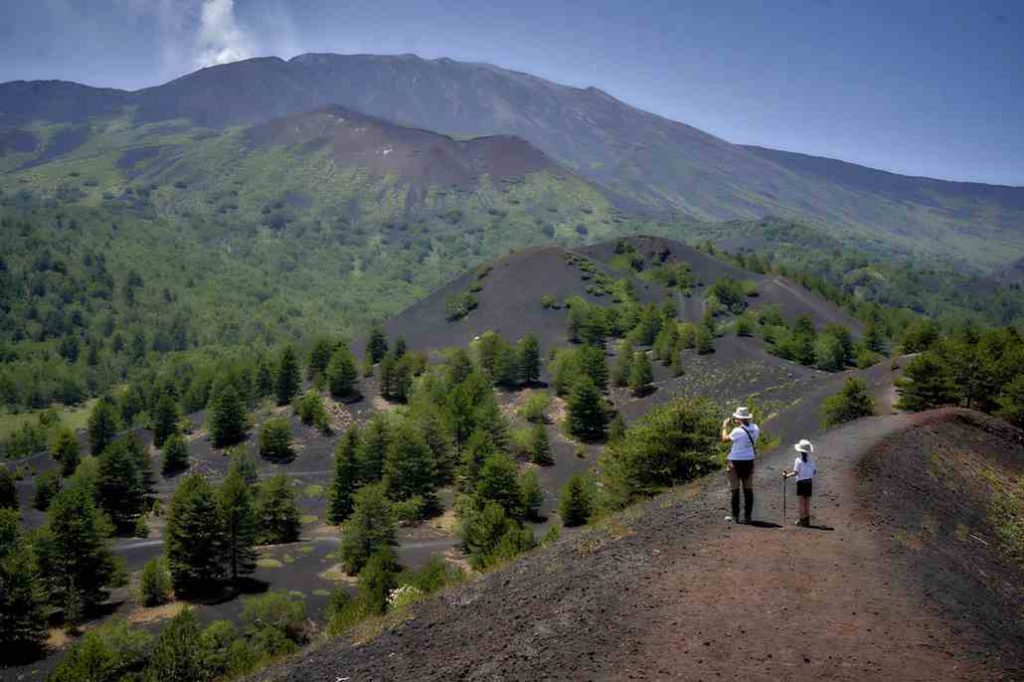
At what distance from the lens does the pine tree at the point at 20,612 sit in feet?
101

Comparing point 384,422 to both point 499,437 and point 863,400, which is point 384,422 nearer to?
point 499,437

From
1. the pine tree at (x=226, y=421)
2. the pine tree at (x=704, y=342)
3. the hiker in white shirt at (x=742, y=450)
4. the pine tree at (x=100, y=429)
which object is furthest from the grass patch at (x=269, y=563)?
the pine tree at (x=704, y=342)

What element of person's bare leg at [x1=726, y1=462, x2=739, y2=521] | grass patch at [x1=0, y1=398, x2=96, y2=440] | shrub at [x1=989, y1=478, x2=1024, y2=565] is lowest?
grass patch at [x1=0, y1=398, x2=96, y2=440]

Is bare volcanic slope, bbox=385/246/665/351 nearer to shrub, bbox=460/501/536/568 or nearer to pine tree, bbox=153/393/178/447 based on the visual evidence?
pine tree, bbox=153/393/178/447

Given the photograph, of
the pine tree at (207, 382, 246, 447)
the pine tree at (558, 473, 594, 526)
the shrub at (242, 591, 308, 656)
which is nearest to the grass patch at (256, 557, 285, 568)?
the shrub at (242, 591, 308, 656)

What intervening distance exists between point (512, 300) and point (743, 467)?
86248 mm

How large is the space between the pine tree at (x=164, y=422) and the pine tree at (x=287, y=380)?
11.2 m

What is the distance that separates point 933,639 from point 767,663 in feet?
9.33

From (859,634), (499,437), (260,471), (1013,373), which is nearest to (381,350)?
(260,471)

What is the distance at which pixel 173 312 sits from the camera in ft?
541

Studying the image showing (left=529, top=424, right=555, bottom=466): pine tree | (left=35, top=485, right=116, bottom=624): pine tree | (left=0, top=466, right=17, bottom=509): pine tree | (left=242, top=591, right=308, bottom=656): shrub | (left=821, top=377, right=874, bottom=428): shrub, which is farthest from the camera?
(left=529, top=424, right=555, bottom=466): pine tree

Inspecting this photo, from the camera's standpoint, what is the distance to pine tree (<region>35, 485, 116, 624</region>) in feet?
122

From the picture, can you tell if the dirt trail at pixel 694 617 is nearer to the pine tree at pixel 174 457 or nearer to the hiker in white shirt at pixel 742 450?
the hiker in white shirt at pixel 742 450

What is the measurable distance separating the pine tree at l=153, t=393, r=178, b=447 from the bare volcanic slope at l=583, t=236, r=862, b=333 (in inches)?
2699
